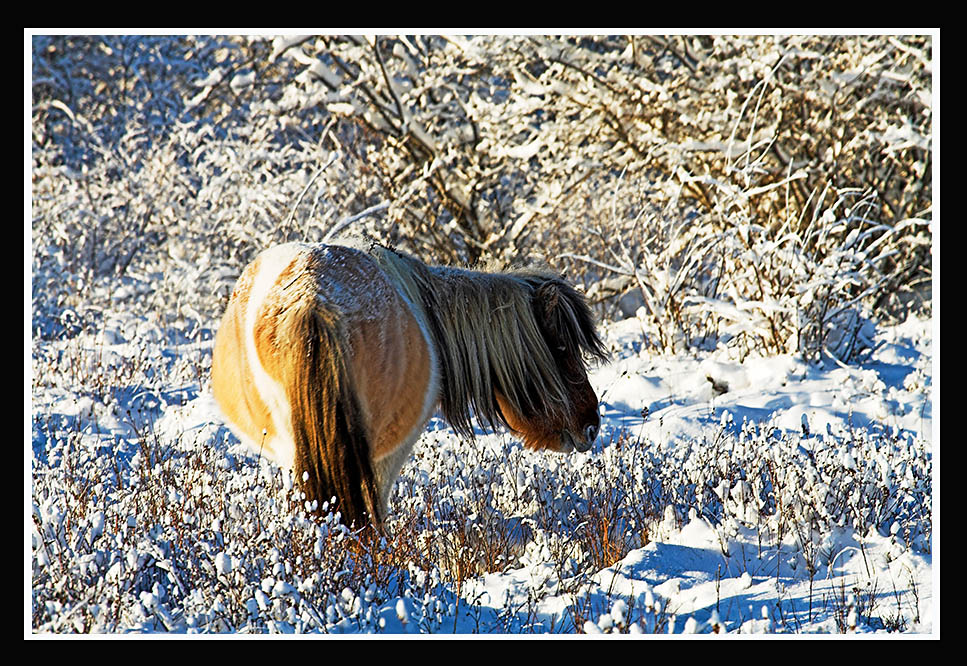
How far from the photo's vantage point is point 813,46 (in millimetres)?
7797

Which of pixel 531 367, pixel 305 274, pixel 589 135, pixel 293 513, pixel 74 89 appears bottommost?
pixel 293 513

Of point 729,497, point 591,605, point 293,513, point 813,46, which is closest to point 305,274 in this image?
point 293,513

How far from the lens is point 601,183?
1101cm

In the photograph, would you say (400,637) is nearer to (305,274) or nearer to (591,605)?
(591,605)

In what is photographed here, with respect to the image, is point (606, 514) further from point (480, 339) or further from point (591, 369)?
point (591, 369)

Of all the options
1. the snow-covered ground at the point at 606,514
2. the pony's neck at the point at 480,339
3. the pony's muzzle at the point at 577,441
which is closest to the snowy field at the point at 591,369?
the snow-covered ground at the point at 606,514

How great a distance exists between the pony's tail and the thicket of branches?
141 inches

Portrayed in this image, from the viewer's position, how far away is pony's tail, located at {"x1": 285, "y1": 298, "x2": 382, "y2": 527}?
10.1ft

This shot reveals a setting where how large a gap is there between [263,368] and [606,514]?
5.40ft

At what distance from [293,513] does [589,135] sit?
6.06 metres

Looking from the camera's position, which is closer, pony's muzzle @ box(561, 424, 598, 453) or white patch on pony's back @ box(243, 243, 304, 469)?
white patch on pony's back @ box(243, 243, 304, 469)

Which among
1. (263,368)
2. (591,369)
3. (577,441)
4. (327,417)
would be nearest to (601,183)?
(591,369)

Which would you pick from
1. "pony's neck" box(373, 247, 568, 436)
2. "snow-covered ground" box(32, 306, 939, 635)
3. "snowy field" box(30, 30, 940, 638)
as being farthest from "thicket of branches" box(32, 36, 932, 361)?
"pony's neck" box(373, 247, 568, 436)

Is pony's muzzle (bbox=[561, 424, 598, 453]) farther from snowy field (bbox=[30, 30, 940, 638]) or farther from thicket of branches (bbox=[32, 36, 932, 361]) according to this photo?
thicket of branches (bbox=[32, 36, 932, 361])
